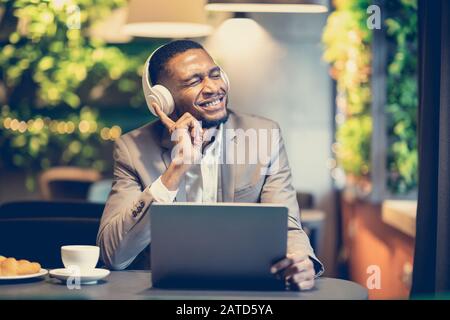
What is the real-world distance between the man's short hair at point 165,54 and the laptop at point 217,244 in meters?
0.92

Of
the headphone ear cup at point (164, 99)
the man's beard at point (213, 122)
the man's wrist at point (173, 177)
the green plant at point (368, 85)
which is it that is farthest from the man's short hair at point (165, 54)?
the green plant at point (368, 85)

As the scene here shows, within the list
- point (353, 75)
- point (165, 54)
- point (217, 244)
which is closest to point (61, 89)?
point (353, 75)

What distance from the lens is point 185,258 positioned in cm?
194

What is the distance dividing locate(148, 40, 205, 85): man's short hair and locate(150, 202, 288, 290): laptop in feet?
3.01

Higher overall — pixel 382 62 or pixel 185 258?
pixel 382 62

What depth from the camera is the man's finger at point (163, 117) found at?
2484 millimetres

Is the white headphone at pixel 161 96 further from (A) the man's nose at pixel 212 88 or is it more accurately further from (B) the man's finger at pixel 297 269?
(B) the man's finger at pixel 297 269

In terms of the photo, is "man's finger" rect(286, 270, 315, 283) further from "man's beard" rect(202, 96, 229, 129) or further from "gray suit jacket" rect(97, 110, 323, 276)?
"man's beard" rect(202, 96, 229, 129)

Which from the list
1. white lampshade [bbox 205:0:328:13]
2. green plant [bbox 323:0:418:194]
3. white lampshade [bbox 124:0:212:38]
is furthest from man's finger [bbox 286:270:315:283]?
green plant [bbox 323:0:418:194]

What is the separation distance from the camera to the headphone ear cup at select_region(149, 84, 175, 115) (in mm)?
2586

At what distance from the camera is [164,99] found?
2.59m

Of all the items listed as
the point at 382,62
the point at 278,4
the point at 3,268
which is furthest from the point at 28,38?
the point at 3,268
